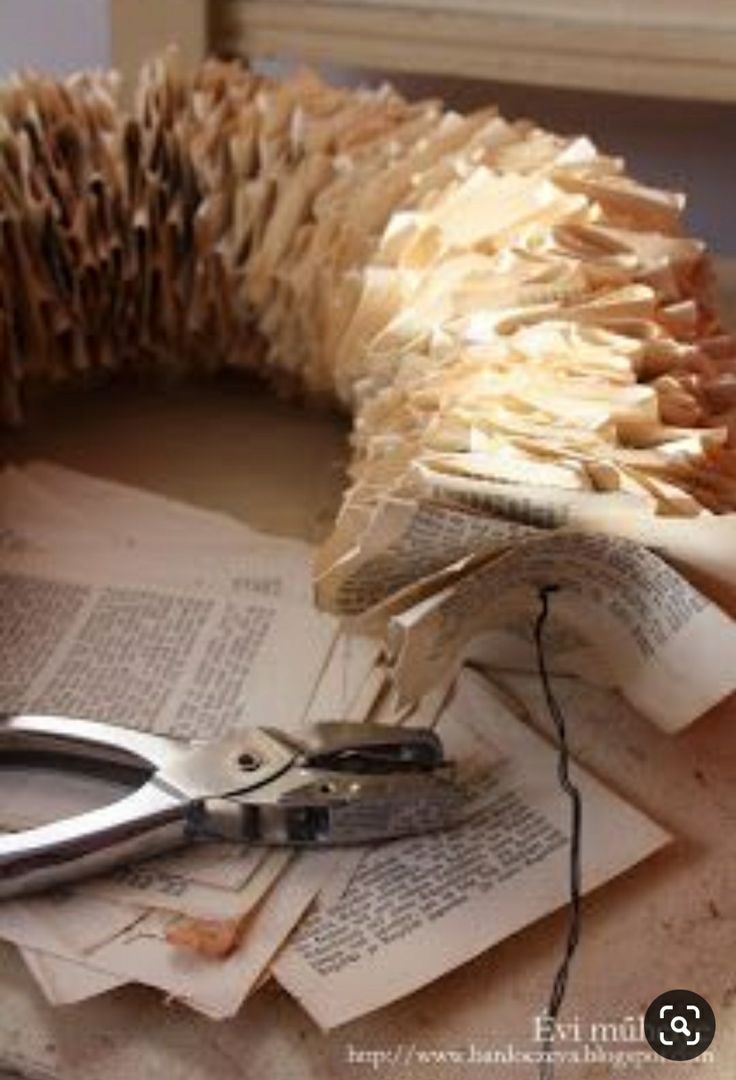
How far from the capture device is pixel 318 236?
2.04 ft

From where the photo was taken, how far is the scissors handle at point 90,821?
15.9 inches

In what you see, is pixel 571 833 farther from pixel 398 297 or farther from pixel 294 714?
pixel 398 297

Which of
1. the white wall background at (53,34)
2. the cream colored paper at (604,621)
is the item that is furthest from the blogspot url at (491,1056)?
the white wall background at (53,34)

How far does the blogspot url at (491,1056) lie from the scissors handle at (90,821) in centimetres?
8

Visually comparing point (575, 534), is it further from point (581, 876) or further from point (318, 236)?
point (318, 236)

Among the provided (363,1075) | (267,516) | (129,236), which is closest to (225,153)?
(129,236)

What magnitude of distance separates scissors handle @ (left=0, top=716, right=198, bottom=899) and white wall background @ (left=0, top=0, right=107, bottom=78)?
1.90 ft

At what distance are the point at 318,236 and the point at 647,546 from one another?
0.25 m

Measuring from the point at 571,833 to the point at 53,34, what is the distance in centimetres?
69

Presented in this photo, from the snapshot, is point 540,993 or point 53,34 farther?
point 53,34

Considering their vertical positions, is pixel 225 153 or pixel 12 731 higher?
pixel 225 153

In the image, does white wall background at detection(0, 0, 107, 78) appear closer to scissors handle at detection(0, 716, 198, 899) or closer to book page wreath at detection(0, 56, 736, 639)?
book page wreath at detection(0, 56, 736, 639)

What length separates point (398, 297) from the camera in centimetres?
58

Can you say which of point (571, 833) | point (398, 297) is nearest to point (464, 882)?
point (571, 833)
